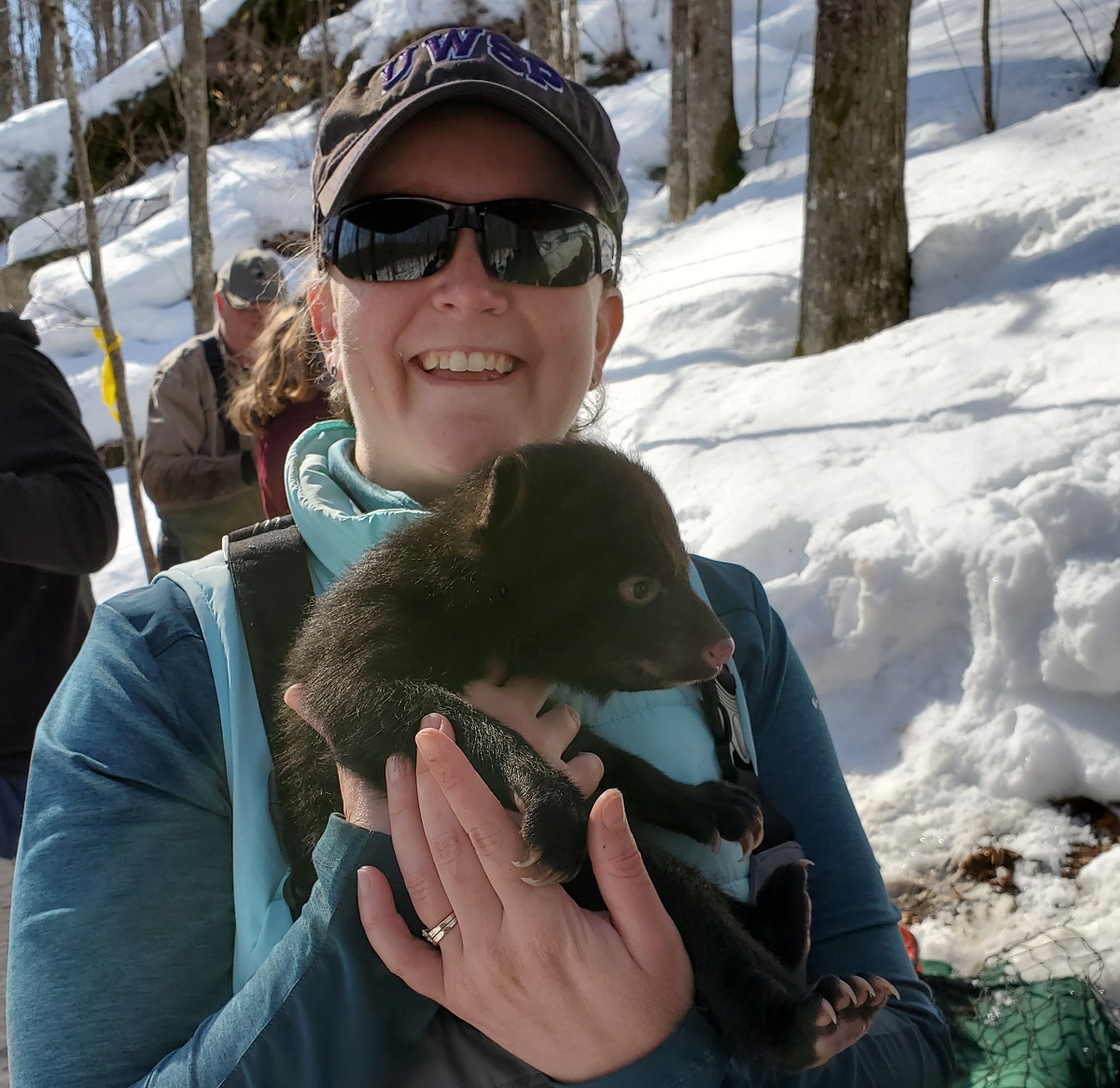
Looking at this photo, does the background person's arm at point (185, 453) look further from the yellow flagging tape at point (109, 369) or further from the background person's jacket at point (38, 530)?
the background person's jacket at point (38, 530)

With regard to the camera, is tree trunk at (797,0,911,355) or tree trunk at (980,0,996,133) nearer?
tree trunk at (797,0,911,355)

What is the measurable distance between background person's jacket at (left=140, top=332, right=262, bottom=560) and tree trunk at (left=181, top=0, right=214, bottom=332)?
397 centimetres

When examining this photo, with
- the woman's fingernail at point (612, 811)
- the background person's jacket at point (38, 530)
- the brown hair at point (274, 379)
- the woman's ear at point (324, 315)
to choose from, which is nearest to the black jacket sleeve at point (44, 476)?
the background person's jacket at point (38, 530)

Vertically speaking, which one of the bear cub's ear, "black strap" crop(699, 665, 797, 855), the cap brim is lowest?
"black strap" crop(699, 665, 797, 855)

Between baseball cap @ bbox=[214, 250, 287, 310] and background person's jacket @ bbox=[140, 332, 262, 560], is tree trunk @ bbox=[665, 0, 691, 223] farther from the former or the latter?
background person's jacket @ bbox=[140, 332, 262, 560]

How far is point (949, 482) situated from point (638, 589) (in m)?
3.58

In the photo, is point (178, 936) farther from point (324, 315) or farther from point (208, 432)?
point (208, 432)

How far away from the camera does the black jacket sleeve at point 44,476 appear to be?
295 centimetres

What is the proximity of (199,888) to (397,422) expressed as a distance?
0.75 metres

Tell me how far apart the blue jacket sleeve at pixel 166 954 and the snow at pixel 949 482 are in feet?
8.32

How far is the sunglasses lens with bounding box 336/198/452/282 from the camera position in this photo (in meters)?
1.56

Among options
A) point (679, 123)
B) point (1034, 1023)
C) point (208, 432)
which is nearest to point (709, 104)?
point (679, 123)

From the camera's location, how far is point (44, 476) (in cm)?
308

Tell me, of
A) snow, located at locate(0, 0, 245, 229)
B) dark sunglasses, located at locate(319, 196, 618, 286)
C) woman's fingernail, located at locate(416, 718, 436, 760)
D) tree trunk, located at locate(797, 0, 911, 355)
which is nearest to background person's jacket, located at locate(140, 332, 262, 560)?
dark sunglasses, located at locate(319, 196, 618, 286)
